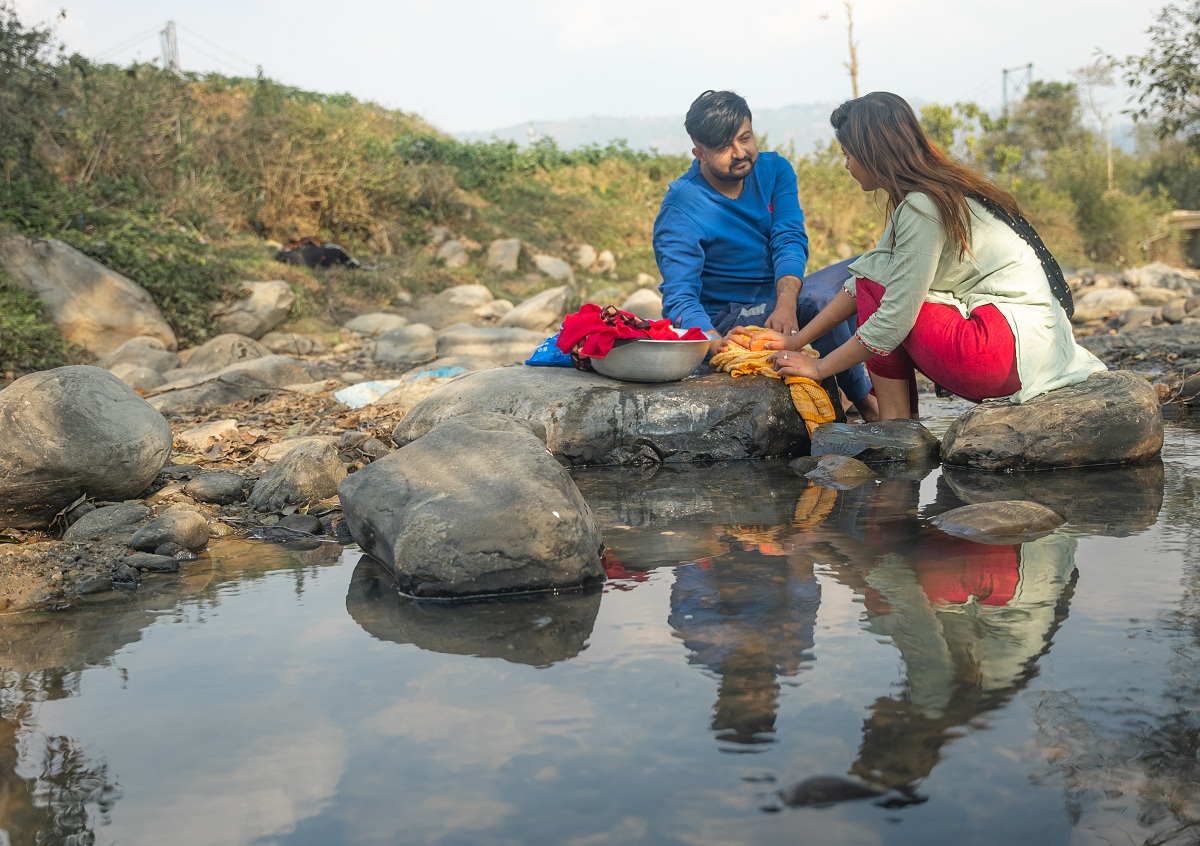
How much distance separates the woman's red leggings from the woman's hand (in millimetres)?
411

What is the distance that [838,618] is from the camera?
2943mm

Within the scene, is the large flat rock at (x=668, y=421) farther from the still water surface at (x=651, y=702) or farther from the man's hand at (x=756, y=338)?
the still water surface at (x=651, y=702)

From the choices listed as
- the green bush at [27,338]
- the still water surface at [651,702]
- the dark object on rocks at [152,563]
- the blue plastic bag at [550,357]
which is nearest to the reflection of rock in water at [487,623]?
the still water surface at [651,702]

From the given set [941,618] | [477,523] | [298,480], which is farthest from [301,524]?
[941,618]

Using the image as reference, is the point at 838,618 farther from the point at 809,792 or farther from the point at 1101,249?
the point at 1101,249

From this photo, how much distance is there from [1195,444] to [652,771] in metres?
4.46

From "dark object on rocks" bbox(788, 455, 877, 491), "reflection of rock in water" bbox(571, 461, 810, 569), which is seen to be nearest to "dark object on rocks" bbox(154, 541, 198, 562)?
"reflection of rock in water" bbox(571, 461, 810, 569)

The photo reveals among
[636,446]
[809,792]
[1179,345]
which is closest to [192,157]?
[636,446]

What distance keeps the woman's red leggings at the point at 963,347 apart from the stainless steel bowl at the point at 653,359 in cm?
95

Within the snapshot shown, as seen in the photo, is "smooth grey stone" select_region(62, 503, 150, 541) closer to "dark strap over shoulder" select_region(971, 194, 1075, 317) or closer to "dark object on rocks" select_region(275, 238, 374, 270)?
"dark strap over shoulder" select_region(971, 194, 1075, 317)

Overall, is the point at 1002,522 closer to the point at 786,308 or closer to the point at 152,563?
the point at 786,308

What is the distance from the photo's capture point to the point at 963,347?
4.70 metres

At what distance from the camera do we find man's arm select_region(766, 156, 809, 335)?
571cm

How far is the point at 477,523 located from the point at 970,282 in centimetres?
273
